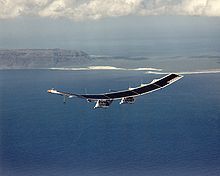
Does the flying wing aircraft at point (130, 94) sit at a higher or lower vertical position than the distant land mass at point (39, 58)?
lower

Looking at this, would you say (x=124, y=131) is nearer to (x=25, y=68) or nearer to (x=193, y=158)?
(x=193, y=158)

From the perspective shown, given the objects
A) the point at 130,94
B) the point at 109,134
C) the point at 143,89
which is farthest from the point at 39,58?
the point at 143,89

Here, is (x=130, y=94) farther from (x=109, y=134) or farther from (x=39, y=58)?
(x=39, y=58)

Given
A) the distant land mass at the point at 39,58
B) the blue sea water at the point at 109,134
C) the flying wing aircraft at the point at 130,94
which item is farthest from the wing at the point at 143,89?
the distant land mass at the point at 39,58

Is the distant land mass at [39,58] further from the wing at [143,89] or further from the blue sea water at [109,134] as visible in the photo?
the wing at [143,89]

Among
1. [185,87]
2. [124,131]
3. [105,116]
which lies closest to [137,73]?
[185,87]

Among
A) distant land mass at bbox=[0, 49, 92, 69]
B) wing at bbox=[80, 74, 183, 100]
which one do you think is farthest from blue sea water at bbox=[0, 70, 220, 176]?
wing at bbox=[80, 74, 183, 100]
